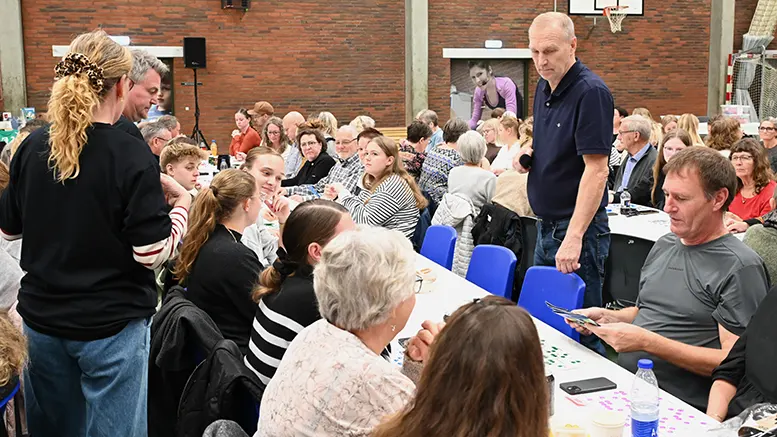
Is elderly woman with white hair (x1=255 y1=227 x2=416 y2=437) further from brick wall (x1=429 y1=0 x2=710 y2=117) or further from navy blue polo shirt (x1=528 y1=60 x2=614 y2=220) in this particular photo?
brick wall (x1=429 y1=0 x2=710 y2=117)

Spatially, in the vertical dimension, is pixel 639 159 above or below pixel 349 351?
below

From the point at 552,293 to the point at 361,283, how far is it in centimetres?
163

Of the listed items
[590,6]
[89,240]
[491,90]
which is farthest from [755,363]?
[590,6]

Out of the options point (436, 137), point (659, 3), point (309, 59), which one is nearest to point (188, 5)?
point (309, 59)

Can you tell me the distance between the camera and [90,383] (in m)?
2.58

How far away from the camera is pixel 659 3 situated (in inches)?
618

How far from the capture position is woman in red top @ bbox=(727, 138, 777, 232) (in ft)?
17.9

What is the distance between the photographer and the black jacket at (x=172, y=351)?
267cm

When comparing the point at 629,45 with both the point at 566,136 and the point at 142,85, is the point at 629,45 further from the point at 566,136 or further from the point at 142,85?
the point at 142,85

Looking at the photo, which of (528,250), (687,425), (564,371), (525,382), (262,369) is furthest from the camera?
(528,250)

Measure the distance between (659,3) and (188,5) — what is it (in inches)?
365

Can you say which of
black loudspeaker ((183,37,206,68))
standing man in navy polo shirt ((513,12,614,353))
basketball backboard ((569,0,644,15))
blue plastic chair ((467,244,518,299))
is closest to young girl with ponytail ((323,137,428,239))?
blue plastic chair ((467,244,518,299))

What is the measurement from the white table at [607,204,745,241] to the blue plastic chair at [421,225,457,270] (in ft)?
4.42

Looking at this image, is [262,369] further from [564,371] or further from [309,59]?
[309,59]
